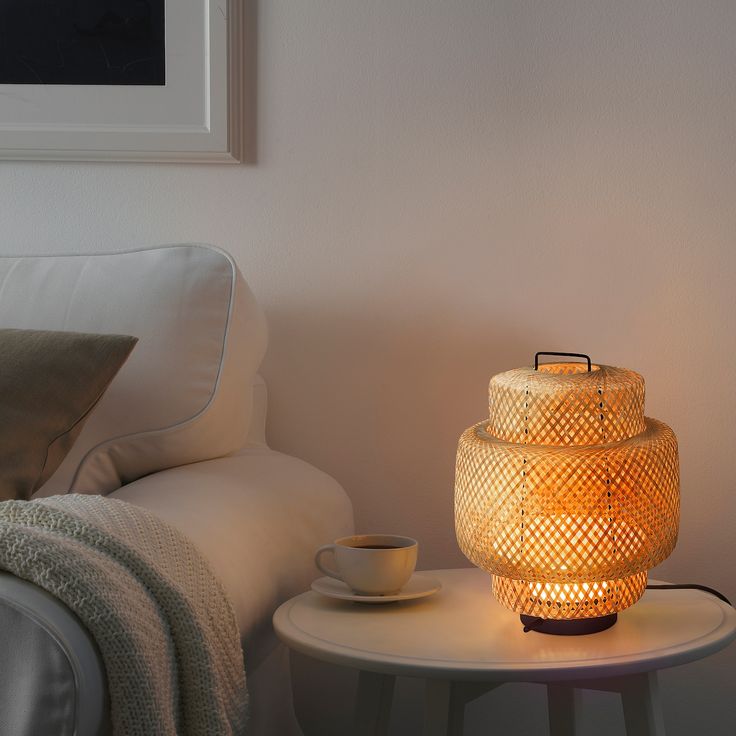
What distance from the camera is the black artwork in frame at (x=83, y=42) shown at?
162 cm

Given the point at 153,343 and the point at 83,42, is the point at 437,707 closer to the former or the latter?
the point at 153,343

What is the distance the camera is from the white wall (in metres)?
1.54

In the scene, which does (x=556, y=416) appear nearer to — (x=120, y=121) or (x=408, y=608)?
(x=408, y=608)

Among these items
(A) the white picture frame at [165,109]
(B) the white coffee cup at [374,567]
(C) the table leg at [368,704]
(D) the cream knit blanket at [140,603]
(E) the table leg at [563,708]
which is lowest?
(C) the table leg at [368,704]

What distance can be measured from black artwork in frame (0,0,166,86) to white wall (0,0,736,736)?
0.16m

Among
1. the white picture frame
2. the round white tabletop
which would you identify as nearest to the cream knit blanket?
the round white tabletop

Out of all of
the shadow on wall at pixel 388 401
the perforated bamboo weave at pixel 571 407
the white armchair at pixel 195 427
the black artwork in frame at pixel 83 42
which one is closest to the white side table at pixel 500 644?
the white armchair at pixel 195 427

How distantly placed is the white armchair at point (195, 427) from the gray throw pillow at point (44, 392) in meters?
0.09

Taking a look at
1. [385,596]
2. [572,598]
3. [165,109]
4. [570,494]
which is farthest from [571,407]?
[165,109]

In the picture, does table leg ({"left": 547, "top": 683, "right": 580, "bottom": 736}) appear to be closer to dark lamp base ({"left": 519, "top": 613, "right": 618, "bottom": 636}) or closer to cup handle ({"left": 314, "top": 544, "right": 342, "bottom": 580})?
dark lamp base ({"left": 519, "top": 613, "right": 618, "bottom": 636})

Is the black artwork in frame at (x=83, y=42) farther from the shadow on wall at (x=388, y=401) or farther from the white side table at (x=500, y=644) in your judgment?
the white side table at (x=500, y=644)

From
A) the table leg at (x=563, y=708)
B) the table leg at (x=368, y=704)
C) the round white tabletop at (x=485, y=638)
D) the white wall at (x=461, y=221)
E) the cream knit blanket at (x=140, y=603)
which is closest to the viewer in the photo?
the cream knit blanket at (x=140, y=603)

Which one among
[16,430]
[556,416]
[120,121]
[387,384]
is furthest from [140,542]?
[120,121]

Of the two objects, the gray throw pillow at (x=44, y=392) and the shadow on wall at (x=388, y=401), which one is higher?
the gray throw pillow at (x=44, y=392)
